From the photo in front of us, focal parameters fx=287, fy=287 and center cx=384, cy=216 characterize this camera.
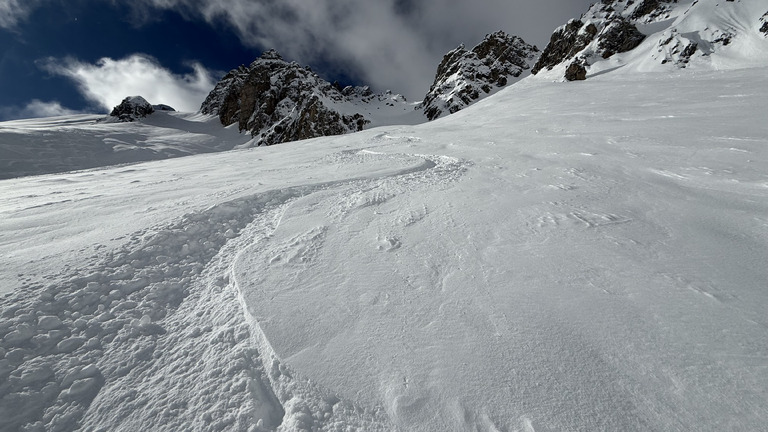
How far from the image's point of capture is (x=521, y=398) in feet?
5.56

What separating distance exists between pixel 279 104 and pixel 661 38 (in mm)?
63808

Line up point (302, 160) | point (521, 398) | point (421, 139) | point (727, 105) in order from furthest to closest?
1. point (421, 139)
2. point (727, 105)
3. point (302, 160)
4. point (521, 398)

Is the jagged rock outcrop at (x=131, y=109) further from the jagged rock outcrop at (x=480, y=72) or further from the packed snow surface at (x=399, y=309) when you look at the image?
the packed snow surface at (x=399, y=309)

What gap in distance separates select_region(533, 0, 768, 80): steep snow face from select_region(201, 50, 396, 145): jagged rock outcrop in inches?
1458

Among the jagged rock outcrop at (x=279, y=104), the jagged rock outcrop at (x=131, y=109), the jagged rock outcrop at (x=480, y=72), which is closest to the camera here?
the jagged rock outcrop at (x=279, y=104)

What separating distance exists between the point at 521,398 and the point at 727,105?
48.1 ft

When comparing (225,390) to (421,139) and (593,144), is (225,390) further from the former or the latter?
(421,139)

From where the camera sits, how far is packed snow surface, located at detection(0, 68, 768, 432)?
1.70 metres

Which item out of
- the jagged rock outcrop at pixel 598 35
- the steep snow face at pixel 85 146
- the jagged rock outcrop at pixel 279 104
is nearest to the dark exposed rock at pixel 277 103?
the jagged rock outcrop at pixel 279 104

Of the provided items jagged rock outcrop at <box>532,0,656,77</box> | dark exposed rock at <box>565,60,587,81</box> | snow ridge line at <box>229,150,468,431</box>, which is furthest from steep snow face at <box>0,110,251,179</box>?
jagged rock outcrop at <box>532,0,656,77</box>

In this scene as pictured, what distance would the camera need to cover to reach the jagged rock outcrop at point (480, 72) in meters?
59.5

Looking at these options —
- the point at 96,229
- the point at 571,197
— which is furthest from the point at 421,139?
the point at 96,229

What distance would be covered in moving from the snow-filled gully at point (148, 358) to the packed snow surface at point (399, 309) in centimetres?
1

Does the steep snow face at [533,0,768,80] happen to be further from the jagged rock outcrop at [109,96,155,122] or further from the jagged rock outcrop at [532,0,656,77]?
the jagged rock outcrop at [109,96,155,122]
